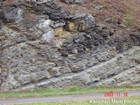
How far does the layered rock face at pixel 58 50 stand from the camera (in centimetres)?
2380

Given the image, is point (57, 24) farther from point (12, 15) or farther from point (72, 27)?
point (12, 15)

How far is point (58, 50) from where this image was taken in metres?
25.3

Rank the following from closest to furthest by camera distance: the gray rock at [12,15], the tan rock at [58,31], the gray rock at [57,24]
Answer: the gray rock at [12,15], the gray rock at [57,24], the tan rock at [58,31]

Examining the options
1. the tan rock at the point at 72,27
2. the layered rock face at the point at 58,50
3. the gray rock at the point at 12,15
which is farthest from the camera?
the tan rock at the point at 72,27

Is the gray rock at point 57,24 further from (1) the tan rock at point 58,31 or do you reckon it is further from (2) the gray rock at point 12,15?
(2) the gray rock at point 12,15

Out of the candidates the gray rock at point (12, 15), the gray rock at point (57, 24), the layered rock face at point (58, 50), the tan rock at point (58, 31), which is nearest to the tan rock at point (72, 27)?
the layered rock face at point (58, 50)

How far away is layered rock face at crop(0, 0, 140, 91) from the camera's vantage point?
2380cm

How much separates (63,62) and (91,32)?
3.94m

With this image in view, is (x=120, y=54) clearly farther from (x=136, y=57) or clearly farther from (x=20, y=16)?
(x=20, y=16)

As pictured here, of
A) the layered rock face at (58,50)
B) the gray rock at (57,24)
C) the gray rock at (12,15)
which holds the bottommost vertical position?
the layered rock face at (58,50)

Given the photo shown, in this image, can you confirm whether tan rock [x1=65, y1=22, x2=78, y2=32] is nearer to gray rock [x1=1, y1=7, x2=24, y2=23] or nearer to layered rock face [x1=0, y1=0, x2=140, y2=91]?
layered rock face [x1=0, y1=0, x2=140, y2=91]

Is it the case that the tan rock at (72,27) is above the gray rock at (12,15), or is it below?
below

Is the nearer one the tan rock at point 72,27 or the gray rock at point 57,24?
the gray rock at point 57,24

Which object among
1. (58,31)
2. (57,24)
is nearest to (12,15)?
(57,24)
